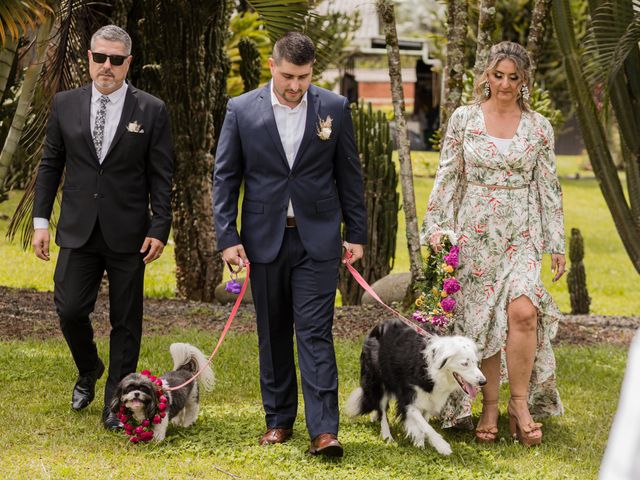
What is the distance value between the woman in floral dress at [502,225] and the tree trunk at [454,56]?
327cm

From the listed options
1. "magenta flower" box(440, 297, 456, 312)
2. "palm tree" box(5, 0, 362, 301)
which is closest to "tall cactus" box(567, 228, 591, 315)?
"palm tree" box(5, 0, 362, 301)

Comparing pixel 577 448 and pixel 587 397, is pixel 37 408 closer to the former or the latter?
pixel 577 448

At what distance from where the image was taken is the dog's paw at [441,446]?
18.3ft

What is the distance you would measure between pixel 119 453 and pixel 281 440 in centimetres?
92

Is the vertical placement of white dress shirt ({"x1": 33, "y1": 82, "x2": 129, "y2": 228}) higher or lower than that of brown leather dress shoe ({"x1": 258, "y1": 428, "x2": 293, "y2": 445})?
higher

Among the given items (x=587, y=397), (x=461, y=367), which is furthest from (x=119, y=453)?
(x=587, y=397)

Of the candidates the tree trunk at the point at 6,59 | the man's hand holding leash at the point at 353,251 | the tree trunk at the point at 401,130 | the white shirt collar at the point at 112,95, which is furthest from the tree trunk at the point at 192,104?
the man's hand holding leash at the point at 353,251

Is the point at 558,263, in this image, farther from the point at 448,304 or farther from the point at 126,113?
the point at 126,113

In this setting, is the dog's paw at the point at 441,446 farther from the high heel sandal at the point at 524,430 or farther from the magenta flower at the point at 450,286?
the magenta flower at the point at 450,286

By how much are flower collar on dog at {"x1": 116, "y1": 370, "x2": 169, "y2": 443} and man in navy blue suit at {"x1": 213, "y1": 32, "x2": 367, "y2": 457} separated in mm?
815

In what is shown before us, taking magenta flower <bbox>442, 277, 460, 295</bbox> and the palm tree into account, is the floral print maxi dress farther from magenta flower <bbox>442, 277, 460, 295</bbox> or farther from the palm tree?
the palm tree

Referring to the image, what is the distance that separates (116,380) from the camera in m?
6.02

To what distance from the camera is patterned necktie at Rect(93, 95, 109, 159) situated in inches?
230

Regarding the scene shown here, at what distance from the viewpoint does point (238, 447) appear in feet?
18.6
